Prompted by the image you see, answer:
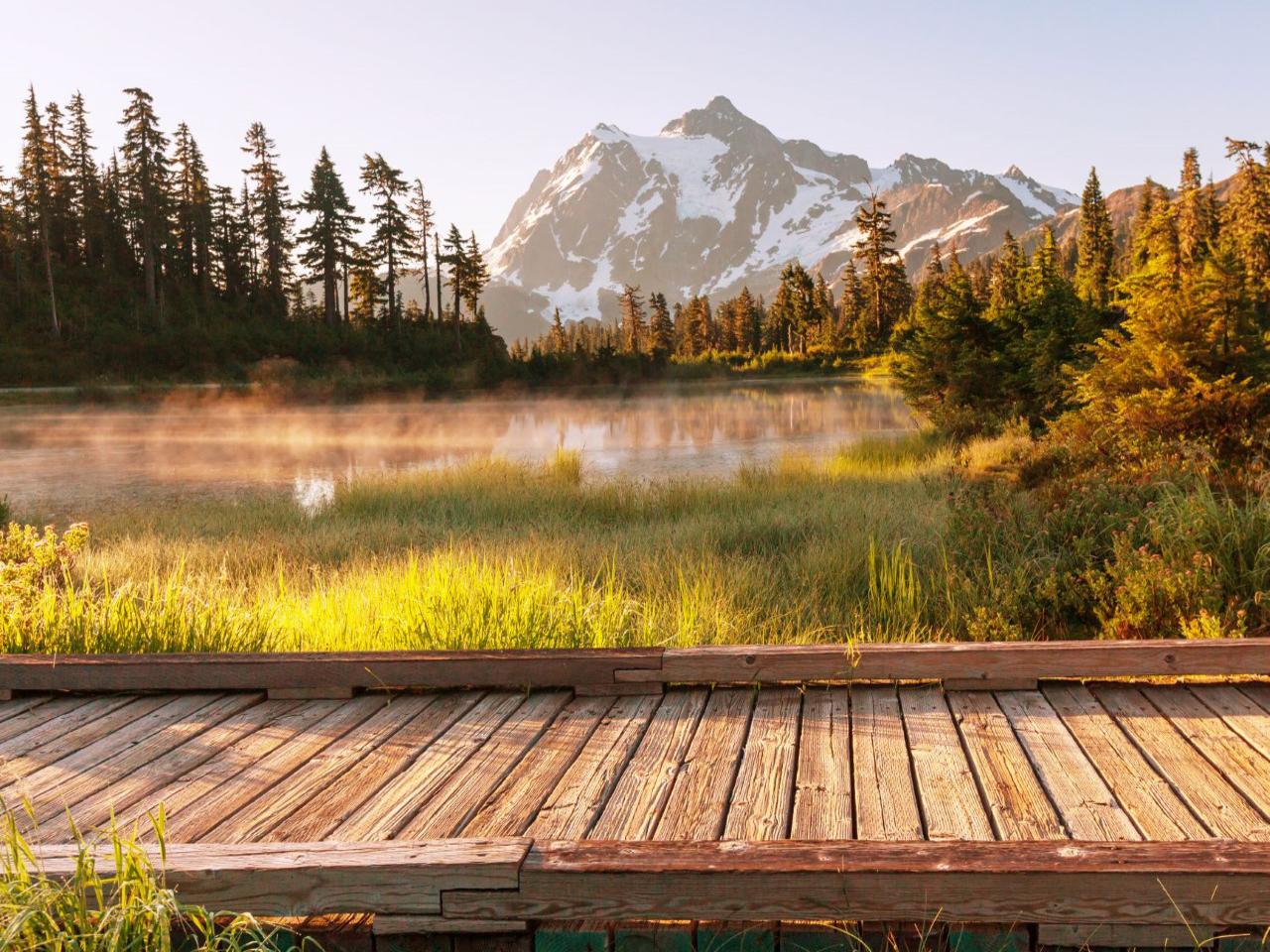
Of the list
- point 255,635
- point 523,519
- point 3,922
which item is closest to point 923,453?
point 523,519

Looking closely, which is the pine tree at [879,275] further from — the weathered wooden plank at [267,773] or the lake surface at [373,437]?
the weathered wooden plank at [267,773]

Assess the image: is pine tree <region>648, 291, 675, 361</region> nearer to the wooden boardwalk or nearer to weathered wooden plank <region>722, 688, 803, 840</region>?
the wooden boardwalk

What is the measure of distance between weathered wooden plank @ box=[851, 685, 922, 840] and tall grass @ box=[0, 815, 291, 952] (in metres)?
1.78

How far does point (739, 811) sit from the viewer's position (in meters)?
2.92

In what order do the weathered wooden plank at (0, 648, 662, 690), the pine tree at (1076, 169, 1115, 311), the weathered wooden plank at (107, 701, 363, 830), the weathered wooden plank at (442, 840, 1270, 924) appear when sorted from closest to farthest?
the weathered wooden plank at (442, 840, 1270, 924)
the weathered wooden plank at (107, 701, 363, 830)
the weathered wooden plank at (0, 648, 662, 690)
the pine tree at (1076, 169, 1115, 311)

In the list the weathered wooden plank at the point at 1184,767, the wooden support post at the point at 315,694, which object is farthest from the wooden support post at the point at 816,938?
the wooden support post at the point at 315,694

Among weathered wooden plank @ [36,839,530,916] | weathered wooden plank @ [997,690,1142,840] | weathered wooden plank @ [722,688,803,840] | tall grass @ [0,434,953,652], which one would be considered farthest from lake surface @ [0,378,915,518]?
weathered wooden plank @ [36,839,530,916]

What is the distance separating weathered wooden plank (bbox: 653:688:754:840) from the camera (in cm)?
283

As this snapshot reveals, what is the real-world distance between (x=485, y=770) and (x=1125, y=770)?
2271 millimetres

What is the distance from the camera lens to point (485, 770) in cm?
330

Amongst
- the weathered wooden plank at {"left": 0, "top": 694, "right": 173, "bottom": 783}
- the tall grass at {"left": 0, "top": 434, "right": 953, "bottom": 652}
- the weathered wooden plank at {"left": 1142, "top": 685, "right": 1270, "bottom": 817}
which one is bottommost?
the tall grass at {"left": 0, "top": 434, "right": 953, "bottom": 652}

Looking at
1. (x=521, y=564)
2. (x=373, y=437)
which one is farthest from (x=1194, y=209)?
(x=521, y=564)

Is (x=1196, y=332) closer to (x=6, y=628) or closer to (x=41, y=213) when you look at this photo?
(x=6, y=628)

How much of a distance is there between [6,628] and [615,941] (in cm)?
478
